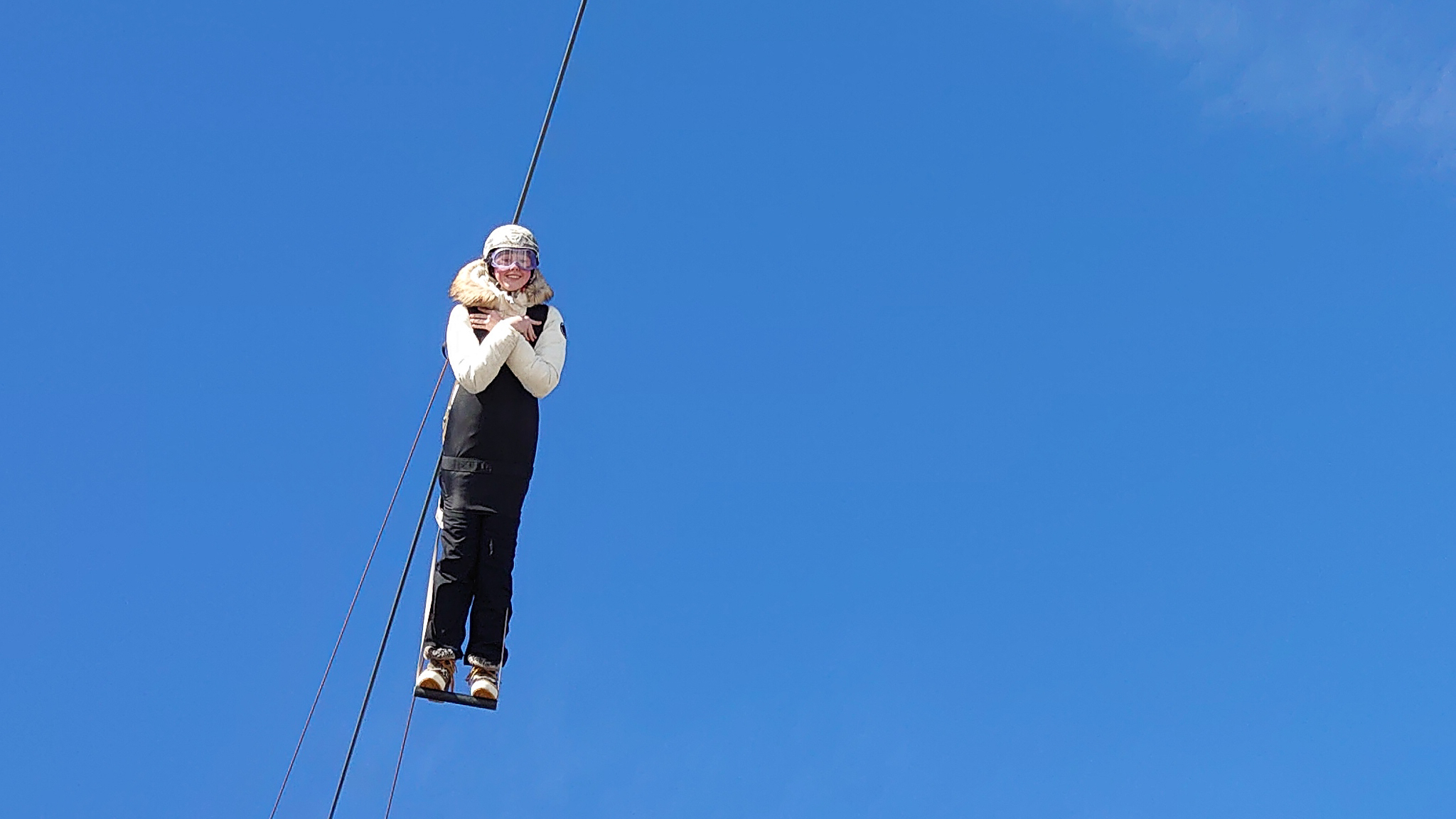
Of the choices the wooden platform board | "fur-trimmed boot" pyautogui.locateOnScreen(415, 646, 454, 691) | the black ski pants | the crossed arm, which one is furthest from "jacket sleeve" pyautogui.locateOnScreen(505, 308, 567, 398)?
the wooden platform board

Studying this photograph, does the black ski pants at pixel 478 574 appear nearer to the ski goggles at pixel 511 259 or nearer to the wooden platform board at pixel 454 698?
the wooden platform board at pixel 454 698

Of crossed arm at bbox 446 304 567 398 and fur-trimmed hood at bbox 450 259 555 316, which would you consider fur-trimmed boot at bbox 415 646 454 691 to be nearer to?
crossed arm at bbox 446 304 567 398

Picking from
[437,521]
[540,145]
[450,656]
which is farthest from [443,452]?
[540,145]

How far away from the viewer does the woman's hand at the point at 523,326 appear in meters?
11.2

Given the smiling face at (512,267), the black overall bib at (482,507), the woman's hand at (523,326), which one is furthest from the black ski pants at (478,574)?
the smiling face at (512,267)

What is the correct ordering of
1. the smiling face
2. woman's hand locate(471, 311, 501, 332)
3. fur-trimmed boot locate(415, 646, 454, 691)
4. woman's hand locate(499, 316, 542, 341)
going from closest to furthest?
fur-trimmed boot locate(415, 646, 454, 691)
woman's hand locate(499, 316, 542, 341)
woman's hand locate(471, 311, 501, 332)
the smiling face

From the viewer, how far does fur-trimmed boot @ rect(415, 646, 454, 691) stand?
437 inches

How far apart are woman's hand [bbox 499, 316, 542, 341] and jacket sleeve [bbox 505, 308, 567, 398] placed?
59 millimetres

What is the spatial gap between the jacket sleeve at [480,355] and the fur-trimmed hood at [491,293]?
222 millimetres

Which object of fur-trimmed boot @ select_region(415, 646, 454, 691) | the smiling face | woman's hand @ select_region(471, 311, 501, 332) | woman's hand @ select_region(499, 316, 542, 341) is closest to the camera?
fur-trimmed boot @ select_region(415, 646, 454, 691)

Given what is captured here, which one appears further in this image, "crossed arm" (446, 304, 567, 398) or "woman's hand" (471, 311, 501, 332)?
"woman's hand" (471, 311, 501, 332)

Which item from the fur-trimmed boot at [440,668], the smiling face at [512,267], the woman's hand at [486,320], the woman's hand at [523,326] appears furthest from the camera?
the smiling face at [512,267]

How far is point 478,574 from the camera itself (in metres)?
11.5

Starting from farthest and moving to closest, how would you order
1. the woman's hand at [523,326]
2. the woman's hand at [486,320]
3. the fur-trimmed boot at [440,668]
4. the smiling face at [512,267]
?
1. the smiling face at [512,267]
2. the woman's hand at [486,320]
3. the woman's hand at [523,326]
4. the fur-trimmed boot at [440,668]
